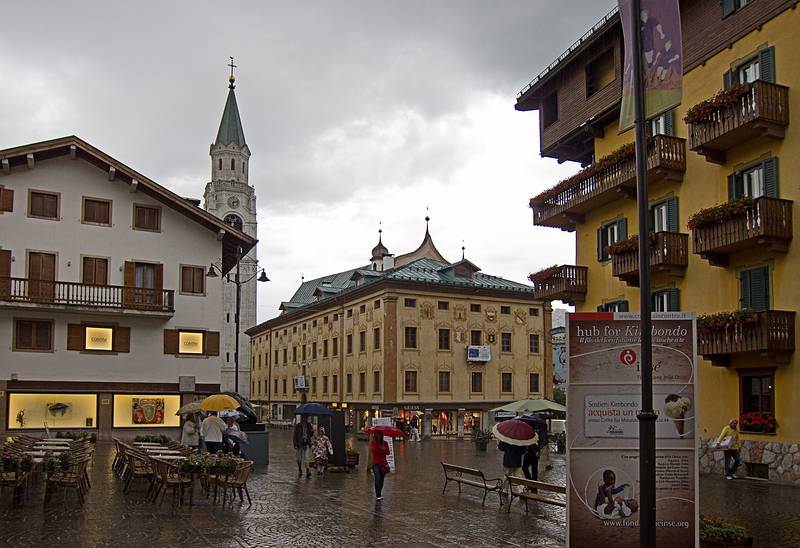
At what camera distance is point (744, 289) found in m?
25.3

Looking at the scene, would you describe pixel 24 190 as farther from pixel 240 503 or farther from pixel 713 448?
pixel 713 448

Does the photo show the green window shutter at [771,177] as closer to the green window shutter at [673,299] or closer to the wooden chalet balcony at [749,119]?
the wooden chalet balcony at [749,119]

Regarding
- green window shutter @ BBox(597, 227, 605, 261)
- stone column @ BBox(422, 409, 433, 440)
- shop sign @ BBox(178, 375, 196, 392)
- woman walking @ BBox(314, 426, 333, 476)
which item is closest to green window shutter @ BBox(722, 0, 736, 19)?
green window shutter @ BBox(597, 227, 605, 261)

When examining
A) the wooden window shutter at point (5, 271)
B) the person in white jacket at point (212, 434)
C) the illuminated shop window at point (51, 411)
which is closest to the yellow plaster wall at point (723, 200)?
the person in white jacket at point (212, 434)

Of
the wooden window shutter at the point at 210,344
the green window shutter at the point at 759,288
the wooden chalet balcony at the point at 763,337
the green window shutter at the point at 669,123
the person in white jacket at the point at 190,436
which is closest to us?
the wooden chalet balcony at the point at 763,337

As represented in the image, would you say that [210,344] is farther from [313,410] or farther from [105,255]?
[313,410]

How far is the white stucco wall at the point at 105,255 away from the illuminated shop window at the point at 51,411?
0.93 m

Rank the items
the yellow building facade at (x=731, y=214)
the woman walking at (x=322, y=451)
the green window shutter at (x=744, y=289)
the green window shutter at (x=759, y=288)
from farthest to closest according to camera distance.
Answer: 1. the woman walking at (x=322, y=451)
2. the green window shutter at (x=744, y=289)
3. the green window shutter at (x=759, y=288)
4. the yellow building facade at (x=731, y=214)

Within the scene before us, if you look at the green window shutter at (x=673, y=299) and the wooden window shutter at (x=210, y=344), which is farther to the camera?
the wooden window shutter at (x=210, y=344)

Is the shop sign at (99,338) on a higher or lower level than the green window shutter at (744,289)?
lower

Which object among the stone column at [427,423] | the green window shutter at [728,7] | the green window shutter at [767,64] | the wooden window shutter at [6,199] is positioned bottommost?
the stone column at [427,423]

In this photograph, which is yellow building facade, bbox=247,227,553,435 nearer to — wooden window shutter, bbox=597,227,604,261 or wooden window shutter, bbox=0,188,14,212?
wooden window shutter, bbox=0,188,14,212

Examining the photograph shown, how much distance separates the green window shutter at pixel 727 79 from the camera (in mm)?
26141

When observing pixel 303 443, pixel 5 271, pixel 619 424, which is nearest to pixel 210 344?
pixel 5 271
